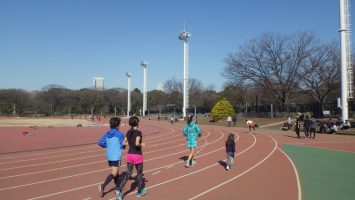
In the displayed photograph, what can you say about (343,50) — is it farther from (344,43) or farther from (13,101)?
(13,101)

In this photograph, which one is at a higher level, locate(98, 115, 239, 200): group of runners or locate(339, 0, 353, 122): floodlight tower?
locate(339, 0, 353, 122): floodlight tower

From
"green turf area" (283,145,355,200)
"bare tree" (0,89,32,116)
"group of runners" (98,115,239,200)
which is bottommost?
"green turf area" (283,145,355,200)

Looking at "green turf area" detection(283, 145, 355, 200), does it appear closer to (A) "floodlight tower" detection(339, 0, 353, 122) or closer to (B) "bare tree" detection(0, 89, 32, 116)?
(A) "floodlight tower" detection(339, 0, 353, 122)

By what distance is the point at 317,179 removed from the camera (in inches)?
398

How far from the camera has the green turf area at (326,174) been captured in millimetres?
8352

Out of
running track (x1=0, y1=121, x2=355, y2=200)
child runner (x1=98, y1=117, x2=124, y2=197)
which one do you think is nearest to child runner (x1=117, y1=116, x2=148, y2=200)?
child runner (x1=98, y1=117, x2=124, y2=197)

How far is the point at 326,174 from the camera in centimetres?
1100

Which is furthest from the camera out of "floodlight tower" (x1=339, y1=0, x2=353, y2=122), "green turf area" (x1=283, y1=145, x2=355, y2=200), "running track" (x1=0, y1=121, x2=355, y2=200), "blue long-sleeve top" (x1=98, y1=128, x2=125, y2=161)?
"floodlight tower" (x1=339, y1=0, x2=353, y2=122)

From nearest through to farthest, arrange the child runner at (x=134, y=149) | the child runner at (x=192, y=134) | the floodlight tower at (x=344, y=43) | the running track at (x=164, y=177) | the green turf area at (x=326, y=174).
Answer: the child runner at (x=134, y=149)
the running track at (x=164, y=177)
the green turf area at (x=326, y=174)
the child runner at (x=192, y=134)
the floodlight tower at (x=344, y=43)

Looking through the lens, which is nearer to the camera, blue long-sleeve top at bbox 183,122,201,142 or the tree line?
blue long-sleeve top at bbox 183,122,201,142

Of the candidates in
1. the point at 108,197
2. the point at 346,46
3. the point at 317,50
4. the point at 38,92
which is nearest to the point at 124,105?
the point at 38,92

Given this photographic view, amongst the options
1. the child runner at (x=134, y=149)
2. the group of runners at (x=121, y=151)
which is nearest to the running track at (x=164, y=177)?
the group of runners at (x=121, y=151)

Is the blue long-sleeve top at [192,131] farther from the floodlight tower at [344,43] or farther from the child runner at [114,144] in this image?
the floodlight tower at [344,43]

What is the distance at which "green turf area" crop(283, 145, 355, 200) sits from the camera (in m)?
8.35
